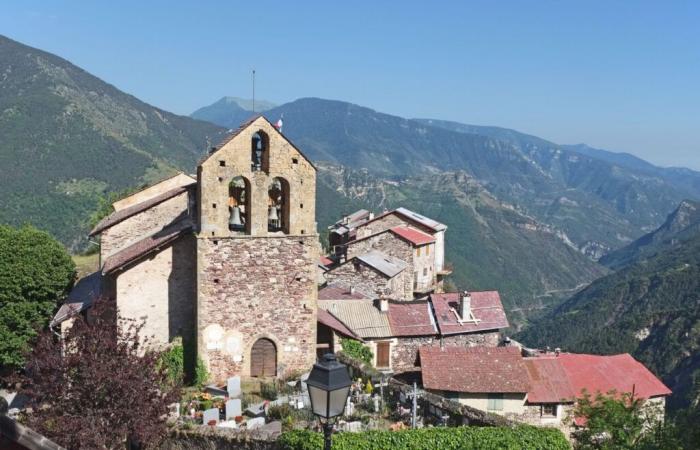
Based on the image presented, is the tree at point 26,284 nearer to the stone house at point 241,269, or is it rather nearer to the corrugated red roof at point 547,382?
the stone house at point 241,269

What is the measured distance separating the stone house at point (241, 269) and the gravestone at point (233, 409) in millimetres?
3690

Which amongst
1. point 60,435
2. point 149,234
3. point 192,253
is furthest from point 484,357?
point 60,435

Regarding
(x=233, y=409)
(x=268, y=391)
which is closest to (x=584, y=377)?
(x=268, y=391)

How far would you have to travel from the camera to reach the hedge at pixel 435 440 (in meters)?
17.8

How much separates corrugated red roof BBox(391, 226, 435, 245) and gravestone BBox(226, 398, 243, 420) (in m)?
33.6

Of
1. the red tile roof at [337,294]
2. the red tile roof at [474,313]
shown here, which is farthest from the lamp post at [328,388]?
the red tile roof at [337,294]

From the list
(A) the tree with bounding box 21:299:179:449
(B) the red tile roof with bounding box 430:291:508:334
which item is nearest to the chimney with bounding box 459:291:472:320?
(B) the red tile roof with bounding box 430:291:508:334

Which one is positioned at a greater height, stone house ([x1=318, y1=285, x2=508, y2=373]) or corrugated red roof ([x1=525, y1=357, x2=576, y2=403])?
stone house ([x1=318, y1=285, x2=508, y2=373])

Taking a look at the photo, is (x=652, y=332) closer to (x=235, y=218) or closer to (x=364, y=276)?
(x=364, y=276)

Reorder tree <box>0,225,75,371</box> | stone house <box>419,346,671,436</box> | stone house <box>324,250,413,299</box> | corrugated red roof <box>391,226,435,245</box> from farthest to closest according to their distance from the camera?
corrugated red roof <box>391,226,435,245</box>, stone house <box>324,250,413,299</box>, tree <box>0,225,75,371</box>, stone house <box>419,346,671,436</box>

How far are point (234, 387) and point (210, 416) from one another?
11.0ft

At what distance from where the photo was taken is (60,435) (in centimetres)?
1527

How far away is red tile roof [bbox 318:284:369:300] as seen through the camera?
41.1 metres

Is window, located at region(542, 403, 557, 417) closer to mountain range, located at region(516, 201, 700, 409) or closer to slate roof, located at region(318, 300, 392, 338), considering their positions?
slate roof, located at region(318, 300, 392, 338)
